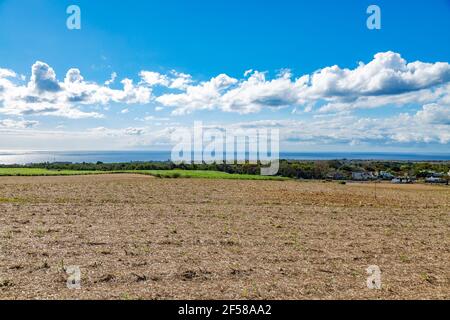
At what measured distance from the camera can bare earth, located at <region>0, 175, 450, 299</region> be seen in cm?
705

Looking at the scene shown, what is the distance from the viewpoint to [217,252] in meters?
9.73

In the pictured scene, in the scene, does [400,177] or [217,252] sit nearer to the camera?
[217,252]

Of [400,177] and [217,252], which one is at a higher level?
[400,177]

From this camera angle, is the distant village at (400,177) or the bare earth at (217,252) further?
the distant village at (400,177)

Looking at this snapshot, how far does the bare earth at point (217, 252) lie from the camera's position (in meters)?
7.05

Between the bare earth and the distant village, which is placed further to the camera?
the distant village

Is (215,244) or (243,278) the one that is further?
(215,244)
